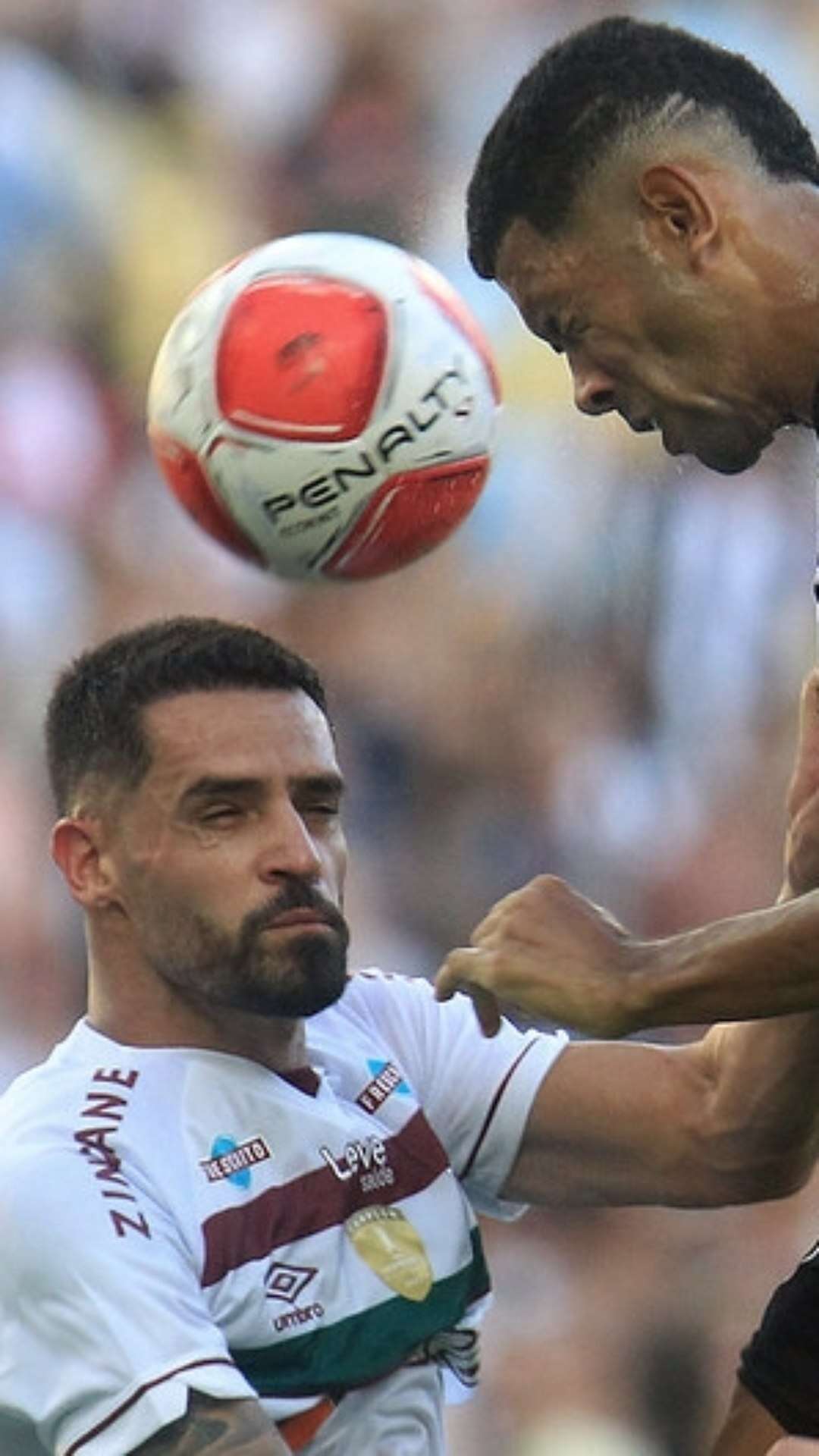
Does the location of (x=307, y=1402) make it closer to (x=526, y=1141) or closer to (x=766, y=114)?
(x=526, y=1141)

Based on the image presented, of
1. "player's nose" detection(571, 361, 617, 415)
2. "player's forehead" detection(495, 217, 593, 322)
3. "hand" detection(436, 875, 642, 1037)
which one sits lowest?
"hand" detection(436, 875, 642, 1037)

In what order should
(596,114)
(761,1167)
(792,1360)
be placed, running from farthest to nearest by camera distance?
(761,1167) < (792,1360) < (596,114)

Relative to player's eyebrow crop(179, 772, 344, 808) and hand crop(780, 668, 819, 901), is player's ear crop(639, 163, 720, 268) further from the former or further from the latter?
player's eyebrow crop(179, 772, 344, 808)

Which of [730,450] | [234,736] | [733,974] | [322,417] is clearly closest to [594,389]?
[730,450]

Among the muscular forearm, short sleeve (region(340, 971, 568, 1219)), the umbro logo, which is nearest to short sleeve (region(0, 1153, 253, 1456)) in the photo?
the umbro logo

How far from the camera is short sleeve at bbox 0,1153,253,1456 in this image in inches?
139

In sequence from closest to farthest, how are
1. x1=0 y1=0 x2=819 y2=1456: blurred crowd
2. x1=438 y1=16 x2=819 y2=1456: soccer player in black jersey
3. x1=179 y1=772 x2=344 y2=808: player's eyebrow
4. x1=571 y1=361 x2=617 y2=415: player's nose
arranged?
x1=438 y1=16 x2=819 y2=1456: soccer player in black jersey → x1=571 y1=361 x2=617 y2=415: player's nose → x1=179 y1=772 x2=344 y2=808: player's eyebrow → x1=0 y1=0 x2=819 y2=1456: blurred crowd

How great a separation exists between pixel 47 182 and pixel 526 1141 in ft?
11.8

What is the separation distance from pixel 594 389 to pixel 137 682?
819 millimetres

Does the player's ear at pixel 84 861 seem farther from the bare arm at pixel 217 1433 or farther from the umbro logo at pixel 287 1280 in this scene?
the bare arm at pixel 217 1433

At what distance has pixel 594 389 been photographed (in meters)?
3.71

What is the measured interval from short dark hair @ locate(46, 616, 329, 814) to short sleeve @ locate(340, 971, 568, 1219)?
0.48 metres

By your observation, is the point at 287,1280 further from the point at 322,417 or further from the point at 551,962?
the point at 322,417

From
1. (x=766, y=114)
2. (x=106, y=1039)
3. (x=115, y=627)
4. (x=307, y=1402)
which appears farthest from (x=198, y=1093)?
(x=115, y=627)
